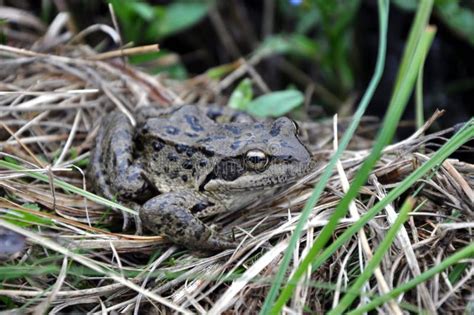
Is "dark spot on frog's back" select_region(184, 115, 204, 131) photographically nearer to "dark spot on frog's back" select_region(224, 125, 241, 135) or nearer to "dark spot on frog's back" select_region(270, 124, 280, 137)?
"dark spot on frog's back" select_region(224, 125, 241, 135)

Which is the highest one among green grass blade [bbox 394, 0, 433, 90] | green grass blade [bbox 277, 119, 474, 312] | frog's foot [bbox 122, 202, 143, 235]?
green grass blade [bbox 394, 0, 433, 90]

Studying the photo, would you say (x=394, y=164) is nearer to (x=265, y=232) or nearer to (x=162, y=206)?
(x=265, y=232)

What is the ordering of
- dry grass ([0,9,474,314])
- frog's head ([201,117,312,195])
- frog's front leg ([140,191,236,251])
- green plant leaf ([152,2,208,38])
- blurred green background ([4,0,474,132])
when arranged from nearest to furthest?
1. dry grass ([0,9,474,314])
2. frog's front leg ([140,191,236,251])
3. frog's head ([201,117,312,195])
4. blurred green background ([4,0,474,132])
5. green plant leaf ([152,2,208,38])

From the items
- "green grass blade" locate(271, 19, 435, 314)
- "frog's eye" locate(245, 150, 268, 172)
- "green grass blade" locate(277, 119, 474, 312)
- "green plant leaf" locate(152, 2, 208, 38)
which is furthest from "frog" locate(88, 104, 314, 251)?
"green plant leaf" locate(152, 2, 208, 38)

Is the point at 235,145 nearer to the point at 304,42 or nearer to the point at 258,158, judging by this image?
the point at 258,158

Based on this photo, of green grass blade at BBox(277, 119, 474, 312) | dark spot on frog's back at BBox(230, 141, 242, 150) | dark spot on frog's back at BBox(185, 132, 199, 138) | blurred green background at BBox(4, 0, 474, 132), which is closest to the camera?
green grass blade at BBox(277, 119, 474, 312)

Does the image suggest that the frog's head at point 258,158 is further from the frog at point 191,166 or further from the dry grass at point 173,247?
the dry grass at point 173,247

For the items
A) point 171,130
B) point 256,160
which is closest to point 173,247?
point 256,160
